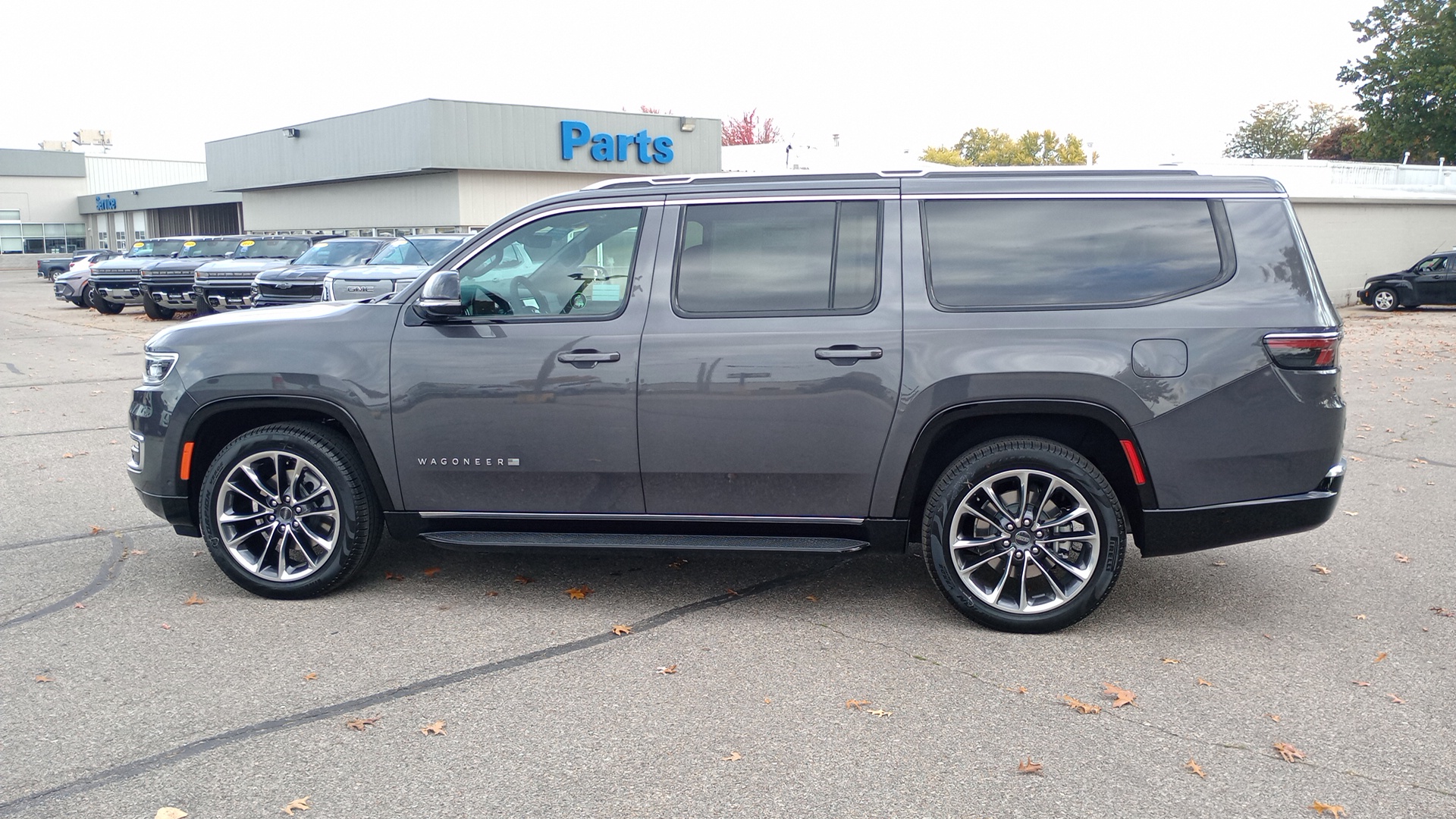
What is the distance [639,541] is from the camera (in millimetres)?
5160

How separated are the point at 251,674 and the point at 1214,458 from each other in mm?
4045

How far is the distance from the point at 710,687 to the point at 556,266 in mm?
2081

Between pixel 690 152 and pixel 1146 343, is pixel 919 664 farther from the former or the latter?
pixel 690 152

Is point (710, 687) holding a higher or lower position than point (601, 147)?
lower

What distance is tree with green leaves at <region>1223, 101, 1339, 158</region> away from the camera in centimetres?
7700

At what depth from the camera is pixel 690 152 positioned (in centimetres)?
3619

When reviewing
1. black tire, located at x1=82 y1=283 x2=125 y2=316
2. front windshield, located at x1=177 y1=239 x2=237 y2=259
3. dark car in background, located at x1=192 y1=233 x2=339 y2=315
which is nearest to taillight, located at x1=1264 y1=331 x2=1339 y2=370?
dark car in background, located at x1=192 y1=233 x2=339 y2=315

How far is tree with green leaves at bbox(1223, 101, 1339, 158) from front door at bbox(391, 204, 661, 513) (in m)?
80.8

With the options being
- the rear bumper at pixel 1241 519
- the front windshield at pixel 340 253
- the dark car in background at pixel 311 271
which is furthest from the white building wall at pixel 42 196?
the rear bumper at pixel 1241 519

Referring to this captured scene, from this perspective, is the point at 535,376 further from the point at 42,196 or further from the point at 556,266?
the point at 42,196

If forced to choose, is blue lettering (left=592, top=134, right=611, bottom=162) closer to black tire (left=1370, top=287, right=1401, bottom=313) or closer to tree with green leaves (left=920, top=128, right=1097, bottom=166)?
black tire (left=1370, top=287, right=1401, bottom=313)

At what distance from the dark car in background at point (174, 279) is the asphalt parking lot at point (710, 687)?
19790 millimetres

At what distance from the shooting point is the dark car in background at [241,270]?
22.7 metres

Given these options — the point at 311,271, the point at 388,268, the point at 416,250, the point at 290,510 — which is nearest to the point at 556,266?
the point at 290,510
